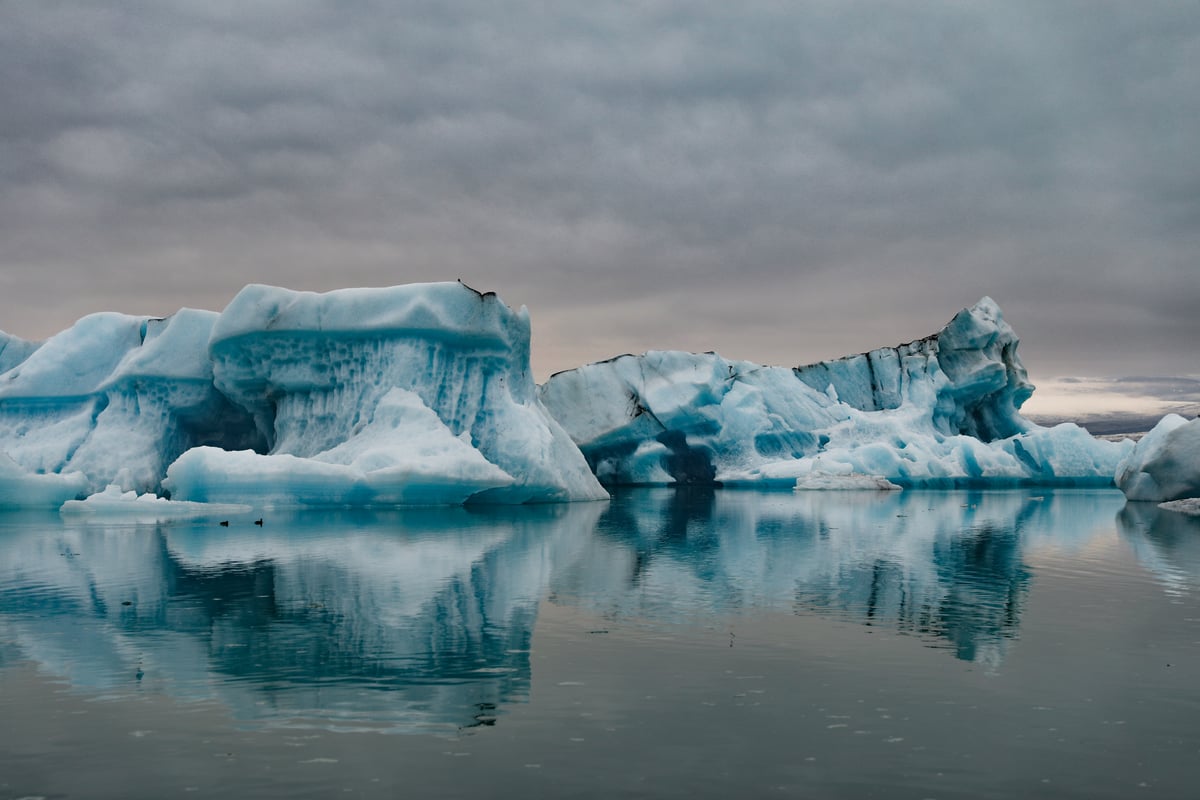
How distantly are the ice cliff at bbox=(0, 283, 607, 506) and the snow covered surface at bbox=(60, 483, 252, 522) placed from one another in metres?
0.61

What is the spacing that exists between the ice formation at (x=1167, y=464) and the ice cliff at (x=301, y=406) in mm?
15177

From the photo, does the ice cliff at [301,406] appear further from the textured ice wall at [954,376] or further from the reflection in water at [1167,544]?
the textured ice wall at [954,376]

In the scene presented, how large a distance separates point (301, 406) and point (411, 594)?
16134mm

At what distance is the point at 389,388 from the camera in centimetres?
2370

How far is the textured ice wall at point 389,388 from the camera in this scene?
21.9 metres

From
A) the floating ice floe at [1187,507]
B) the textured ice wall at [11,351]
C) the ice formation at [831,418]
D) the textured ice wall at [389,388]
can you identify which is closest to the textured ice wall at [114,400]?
the textured ice wall at [389,388]

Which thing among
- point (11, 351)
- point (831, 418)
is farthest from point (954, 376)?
point (11, 351)

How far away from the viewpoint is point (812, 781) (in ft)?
14.1

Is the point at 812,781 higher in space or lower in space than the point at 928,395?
lower

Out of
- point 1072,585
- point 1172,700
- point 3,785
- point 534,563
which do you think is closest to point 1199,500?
point 1072,585

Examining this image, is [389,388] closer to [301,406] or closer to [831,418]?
[301,406]

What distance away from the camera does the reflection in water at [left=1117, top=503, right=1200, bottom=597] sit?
1084cm

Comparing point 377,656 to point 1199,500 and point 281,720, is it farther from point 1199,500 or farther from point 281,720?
point 1199,500

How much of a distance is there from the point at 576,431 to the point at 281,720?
1311 inches
